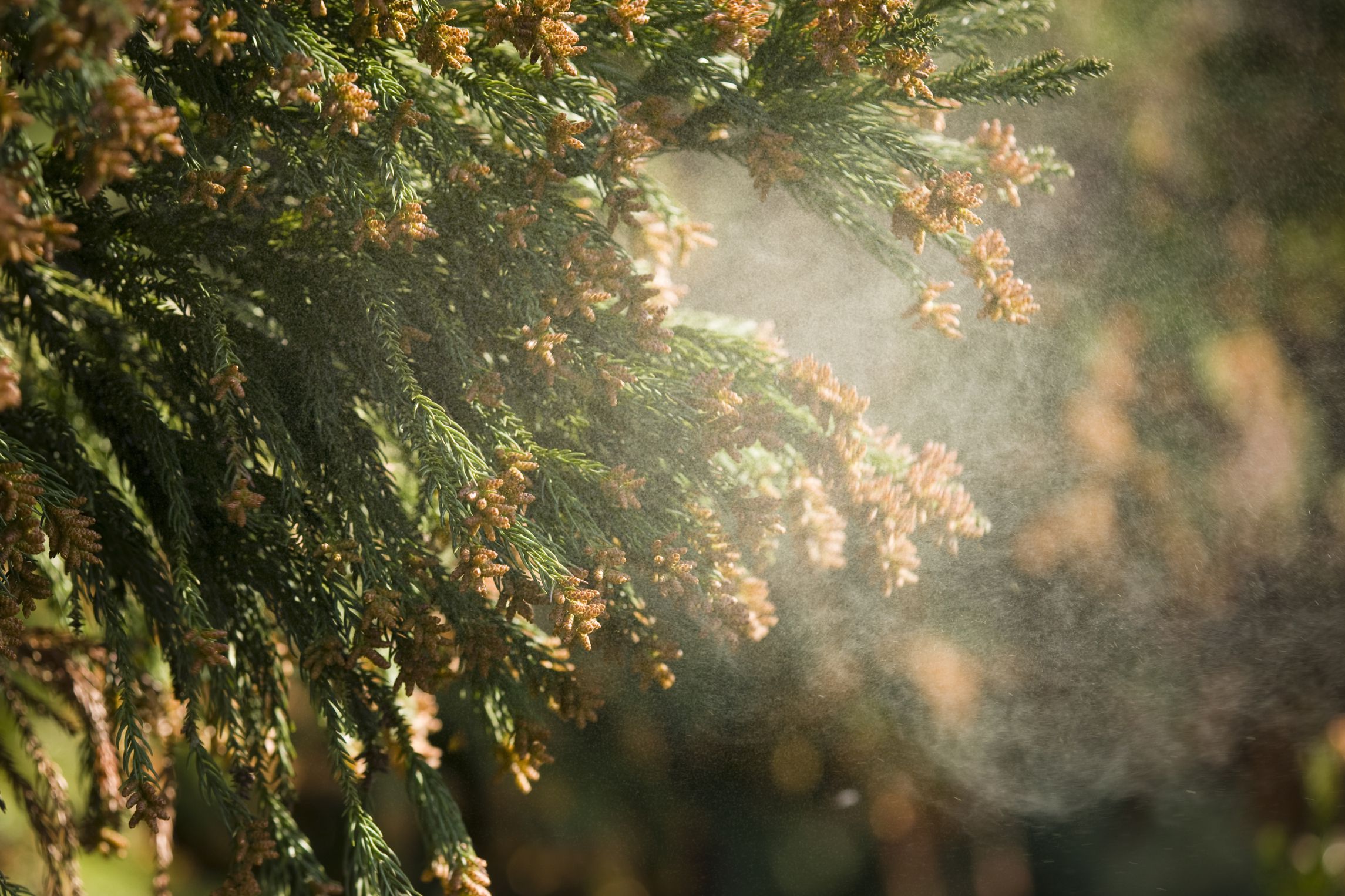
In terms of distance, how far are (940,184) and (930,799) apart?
1902mm

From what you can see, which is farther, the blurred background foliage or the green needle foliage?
the blurred background foliage

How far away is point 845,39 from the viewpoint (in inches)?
37.9

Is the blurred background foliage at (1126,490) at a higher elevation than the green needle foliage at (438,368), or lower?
lower

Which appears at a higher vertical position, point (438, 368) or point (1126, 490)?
point (438, 368)

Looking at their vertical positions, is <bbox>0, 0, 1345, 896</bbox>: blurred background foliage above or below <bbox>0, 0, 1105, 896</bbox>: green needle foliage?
→ below

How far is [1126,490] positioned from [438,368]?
1621 millimetres

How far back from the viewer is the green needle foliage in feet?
3.01

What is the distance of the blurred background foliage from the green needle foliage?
1.75 feet

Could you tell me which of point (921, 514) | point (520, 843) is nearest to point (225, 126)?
point (921, 514)

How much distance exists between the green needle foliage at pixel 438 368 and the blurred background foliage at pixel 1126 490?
0.53 m

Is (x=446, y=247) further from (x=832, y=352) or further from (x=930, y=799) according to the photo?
(x=930, y=799)

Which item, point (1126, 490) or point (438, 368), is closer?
point (438, 368)

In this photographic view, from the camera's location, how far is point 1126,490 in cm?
201

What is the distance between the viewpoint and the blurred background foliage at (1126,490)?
5.75ft
